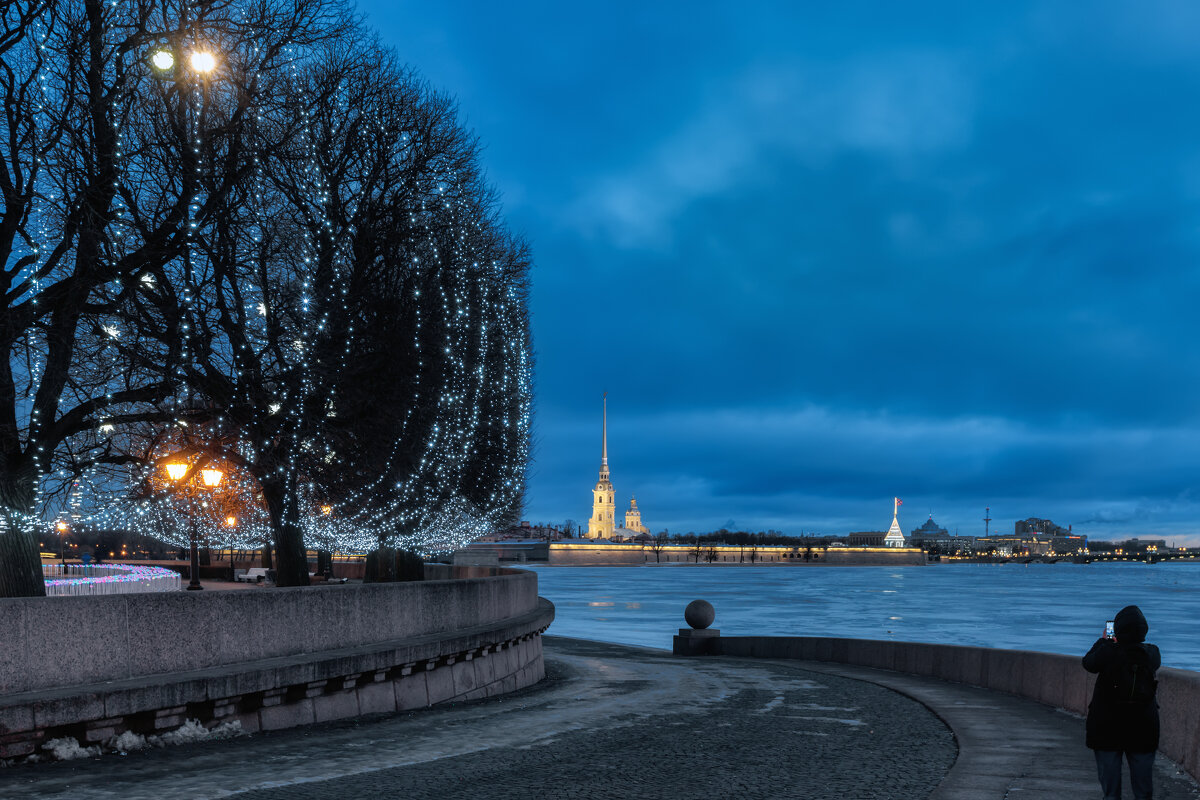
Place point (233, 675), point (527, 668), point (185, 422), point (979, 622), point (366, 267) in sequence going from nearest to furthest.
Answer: point (233, 675) < point (185, 422) < point (527, 668) < point (366, 267) < point (979, 622)

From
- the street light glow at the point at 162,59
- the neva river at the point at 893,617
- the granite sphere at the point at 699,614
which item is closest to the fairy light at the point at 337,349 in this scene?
Result: the street light glow at the point at 162,59

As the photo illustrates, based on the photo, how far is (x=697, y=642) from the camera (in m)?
28.2

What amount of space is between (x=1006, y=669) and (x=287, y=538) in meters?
13.6

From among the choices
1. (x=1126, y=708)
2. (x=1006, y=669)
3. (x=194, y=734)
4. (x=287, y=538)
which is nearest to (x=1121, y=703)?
(x=1126, y=708)

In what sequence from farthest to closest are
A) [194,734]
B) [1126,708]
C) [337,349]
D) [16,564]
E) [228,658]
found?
[337,349] → [16,564] → [228,658] → [194,734] → [1126,708]

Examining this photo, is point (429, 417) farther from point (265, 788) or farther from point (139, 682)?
point (265, 788)

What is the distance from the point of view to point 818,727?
13.3 metres

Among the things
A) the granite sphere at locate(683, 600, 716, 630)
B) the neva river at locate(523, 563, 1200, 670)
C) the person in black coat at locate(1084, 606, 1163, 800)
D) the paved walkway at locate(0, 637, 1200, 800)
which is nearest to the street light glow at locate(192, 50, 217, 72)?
the paved walkway at locate(0, 637, 1200, 800)

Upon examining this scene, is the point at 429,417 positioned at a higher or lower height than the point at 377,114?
lower

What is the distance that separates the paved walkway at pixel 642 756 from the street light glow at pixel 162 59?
10.0m

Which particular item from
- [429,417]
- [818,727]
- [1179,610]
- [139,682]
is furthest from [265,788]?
[1179,610]

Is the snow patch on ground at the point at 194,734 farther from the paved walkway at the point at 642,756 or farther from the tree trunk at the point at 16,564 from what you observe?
the tree trunk at the point at 16,564

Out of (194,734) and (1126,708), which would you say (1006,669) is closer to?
(1126,708)

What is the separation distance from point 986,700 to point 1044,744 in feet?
16.2
